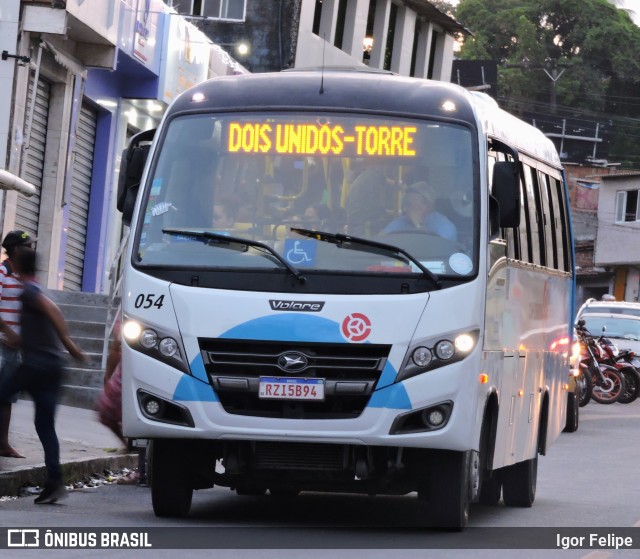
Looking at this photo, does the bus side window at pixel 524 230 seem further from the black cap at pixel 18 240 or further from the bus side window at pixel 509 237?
the black cap at pixel 18 240

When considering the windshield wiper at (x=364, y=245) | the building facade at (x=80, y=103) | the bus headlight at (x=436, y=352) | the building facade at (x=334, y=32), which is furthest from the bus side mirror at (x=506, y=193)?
the building facade at (x=334, y=32)

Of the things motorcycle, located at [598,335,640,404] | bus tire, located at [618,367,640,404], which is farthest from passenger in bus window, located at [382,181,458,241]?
bus tire, located at [618,367,640,404]

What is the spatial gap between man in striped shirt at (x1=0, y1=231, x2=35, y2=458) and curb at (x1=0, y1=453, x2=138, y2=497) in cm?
47

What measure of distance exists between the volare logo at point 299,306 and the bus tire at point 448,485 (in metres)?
1.24

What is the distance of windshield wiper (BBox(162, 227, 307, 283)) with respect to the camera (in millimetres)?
10484

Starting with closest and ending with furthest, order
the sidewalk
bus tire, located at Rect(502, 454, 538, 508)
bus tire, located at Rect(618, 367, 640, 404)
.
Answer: the sidewalk → bus tire, located at Rect(502, 454, 538, 508) → bus tire, located at Rect(618, 367, 640, 404)

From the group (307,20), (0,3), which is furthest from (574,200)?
(0,3)

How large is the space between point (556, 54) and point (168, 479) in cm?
8739

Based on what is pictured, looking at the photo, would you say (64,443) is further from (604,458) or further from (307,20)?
(307,20)

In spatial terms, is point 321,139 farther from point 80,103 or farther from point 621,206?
point 621,206

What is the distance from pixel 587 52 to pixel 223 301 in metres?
86.1

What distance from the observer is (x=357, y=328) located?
33.6 feet

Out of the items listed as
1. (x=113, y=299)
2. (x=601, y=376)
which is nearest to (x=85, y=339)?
(x=113, y=299)

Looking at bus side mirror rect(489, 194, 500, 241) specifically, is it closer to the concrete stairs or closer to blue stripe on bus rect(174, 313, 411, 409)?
blue stripe on bus rect(174, 313, 411, 409)
